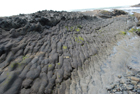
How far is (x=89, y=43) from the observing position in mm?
5789

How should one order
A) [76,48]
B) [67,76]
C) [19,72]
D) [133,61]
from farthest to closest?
[76,48] → [133,61] → [67,76] → [19,72]

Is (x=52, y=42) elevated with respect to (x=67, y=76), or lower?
elevated

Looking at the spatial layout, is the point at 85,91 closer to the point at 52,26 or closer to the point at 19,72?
the point at 19,72

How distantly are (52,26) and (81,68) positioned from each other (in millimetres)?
3972

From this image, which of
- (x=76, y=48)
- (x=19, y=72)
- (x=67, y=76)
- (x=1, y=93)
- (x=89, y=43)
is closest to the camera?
(x=1, y=93)

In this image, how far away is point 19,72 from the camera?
113 inches

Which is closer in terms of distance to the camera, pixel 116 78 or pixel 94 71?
pixel 116 78

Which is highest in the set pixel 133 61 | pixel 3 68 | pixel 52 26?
pixel 52 26

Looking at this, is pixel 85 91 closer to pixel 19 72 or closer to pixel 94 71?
pixel 94 71

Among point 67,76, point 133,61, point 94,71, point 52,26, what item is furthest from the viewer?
point 52,26

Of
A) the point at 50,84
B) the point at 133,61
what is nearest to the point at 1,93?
the point at 50,84

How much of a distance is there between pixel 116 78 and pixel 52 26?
5.15 metres

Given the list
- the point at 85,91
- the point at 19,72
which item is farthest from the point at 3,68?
the point at 85,91

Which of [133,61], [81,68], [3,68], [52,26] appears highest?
[52,26]
